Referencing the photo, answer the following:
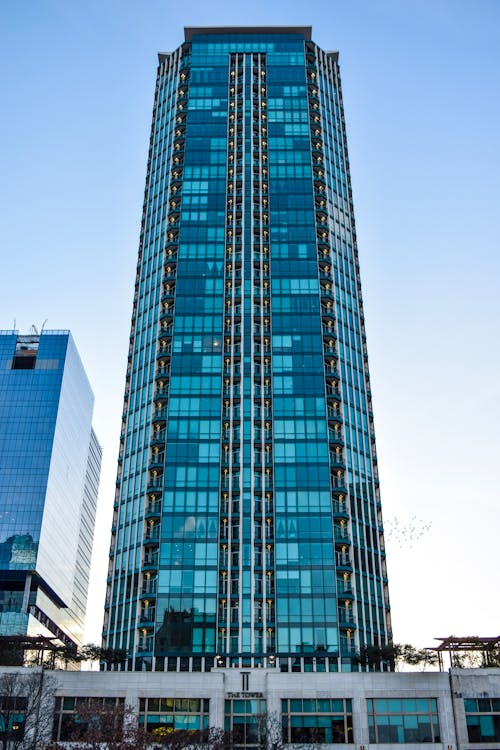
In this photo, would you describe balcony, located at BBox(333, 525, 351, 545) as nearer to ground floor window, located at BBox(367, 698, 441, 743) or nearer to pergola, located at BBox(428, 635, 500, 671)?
pergola, located at BBox(428, 635, 500, 671)

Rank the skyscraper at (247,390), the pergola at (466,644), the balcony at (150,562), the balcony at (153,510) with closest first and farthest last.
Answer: the pergola at (466,644) → the skyscraper at (247,390) → the balcony at (150,562) → the balcony at (153,510)

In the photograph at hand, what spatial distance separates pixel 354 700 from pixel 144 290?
73792 millimetres

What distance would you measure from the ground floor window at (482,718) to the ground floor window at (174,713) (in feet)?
82.7

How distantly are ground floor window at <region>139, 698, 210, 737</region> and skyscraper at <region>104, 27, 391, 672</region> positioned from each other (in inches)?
707

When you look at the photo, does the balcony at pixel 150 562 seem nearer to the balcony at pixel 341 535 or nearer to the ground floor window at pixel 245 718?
the balcony at pixel 341 535

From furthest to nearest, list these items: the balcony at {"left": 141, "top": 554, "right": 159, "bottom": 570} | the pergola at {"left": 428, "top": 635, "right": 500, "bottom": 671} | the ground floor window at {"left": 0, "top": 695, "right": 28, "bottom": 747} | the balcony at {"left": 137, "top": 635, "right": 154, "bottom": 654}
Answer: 1. the balcony at {"left": 141, "top": 554, "right": 159, "bottom": 570}
2. the balcony at {"left": 137, "top": 635, "right": 154, "bottom": 654}
3. the pergola at {"left": 428, "top": 635, "right": 500, "bottom": 671}
4. the ground floor window at {"left": 0, "top": 695, "right": 28, "bottom": 747}

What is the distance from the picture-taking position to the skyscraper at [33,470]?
559 feet

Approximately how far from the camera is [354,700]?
74.4 metres

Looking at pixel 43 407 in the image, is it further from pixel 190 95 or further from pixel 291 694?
pixel 291 694

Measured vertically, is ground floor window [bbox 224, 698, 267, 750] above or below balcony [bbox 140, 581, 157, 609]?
below

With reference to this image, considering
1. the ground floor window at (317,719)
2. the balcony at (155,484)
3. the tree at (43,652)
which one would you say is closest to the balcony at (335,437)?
the balcony at (155,484)

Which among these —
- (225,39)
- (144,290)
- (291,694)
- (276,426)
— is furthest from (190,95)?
(291,694)

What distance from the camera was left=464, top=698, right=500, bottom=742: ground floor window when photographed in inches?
2859

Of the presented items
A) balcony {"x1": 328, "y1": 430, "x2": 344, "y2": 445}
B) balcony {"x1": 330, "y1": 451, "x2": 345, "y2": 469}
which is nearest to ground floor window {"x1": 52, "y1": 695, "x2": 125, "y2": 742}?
balcony {"x1": 330, "y1": 451, "x2": 345, "y2": 469}
